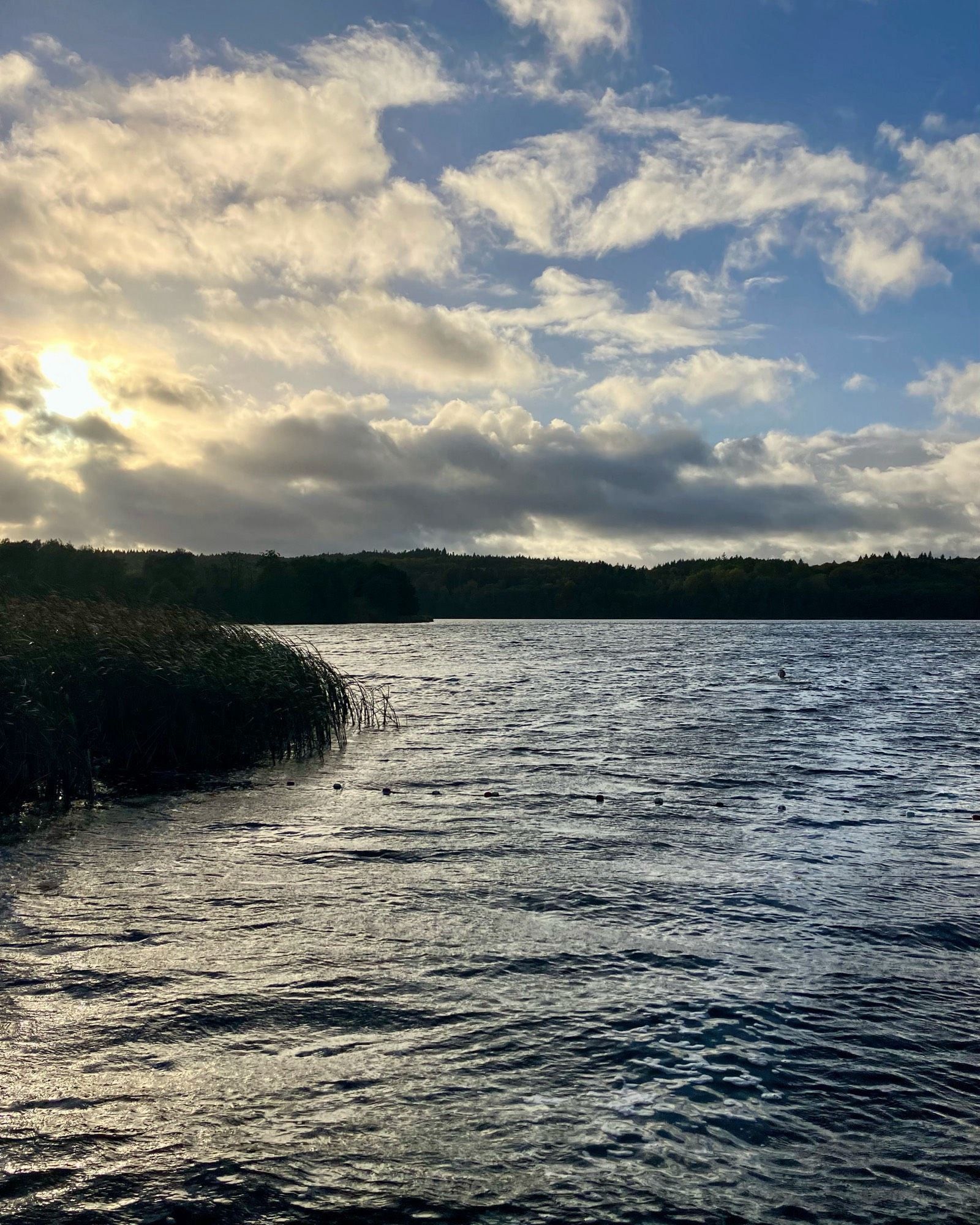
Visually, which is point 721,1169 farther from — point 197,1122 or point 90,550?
point 90,550

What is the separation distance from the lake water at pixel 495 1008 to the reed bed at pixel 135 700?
2025mm

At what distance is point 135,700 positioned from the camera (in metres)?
Result: 23.0

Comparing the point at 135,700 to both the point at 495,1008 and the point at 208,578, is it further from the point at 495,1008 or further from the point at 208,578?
the point at 208,578

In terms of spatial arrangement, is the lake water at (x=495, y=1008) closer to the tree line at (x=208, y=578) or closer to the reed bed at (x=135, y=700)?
the reed bed at (x=135, y=700)

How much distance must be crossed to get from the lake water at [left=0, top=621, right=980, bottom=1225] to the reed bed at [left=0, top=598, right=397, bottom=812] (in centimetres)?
203

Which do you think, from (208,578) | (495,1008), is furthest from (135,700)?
(208,578)

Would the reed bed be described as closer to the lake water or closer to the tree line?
the lake water

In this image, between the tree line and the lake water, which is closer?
the lake water

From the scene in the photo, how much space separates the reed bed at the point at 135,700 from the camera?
64.3 feet

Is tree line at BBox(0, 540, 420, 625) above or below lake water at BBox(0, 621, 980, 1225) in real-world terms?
above

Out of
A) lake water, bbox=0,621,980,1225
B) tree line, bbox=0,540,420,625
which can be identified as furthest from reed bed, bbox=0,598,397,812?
tree line, bbox=0,540,420,625

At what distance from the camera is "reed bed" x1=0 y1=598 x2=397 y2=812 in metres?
19.6

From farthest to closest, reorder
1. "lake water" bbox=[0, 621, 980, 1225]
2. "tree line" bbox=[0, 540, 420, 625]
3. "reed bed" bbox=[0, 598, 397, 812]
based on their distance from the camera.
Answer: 1. "tree line" bbox=[0, 540, 420, 625]
2. "reed bed" bbox=[0, 598, 397, 812]
3. "lake water" bbox=[0, 621, 980, 1225]

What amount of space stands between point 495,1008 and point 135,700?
16.3 metres
